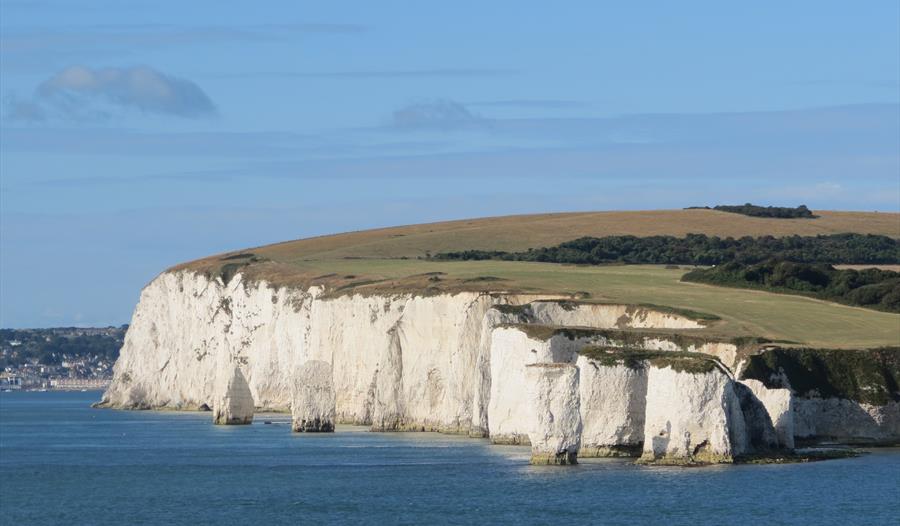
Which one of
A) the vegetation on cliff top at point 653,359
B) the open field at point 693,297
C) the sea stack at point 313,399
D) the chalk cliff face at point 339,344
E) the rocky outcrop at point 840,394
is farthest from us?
the chalk cliff face at point 339,344

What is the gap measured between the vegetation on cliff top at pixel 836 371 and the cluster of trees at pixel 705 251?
145 feet

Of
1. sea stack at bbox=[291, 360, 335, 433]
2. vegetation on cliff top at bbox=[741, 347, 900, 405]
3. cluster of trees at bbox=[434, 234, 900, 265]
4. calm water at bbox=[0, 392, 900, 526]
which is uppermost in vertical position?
cluster of trees at bbox=[434, 234, 900, 265]

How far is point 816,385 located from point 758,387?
606 cm

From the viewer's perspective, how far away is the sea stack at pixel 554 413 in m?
54.8

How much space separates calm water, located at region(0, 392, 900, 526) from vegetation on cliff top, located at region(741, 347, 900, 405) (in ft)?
11.0

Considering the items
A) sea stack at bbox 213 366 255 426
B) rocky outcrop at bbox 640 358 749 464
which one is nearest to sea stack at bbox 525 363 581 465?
rocky outcrop at bbox 640 358 749 464

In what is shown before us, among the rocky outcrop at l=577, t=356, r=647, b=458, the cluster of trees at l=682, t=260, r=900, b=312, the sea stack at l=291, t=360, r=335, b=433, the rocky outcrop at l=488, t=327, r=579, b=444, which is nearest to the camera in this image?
the rocky outcrop at l=577, t=356, r=647, b=458

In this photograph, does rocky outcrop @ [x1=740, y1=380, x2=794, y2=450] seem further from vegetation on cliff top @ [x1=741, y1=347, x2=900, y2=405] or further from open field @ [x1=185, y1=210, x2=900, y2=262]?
open field @ [x1=185, y1=210, x2=900, y2=262]

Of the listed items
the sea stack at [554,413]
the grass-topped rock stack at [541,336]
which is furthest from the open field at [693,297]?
the sea stack at [554,413]

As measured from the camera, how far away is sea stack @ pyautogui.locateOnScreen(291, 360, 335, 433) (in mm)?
82688

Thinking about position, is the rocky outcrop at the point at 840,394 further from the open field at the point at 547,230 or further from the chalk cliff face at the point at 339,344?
the open field at the point at 547,230

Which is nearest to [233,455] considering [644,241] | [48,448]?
[48,448]

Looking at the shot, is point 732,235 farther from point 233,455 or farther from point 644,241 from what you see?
point 233,455

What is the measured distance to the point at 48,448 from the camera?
80.0m
